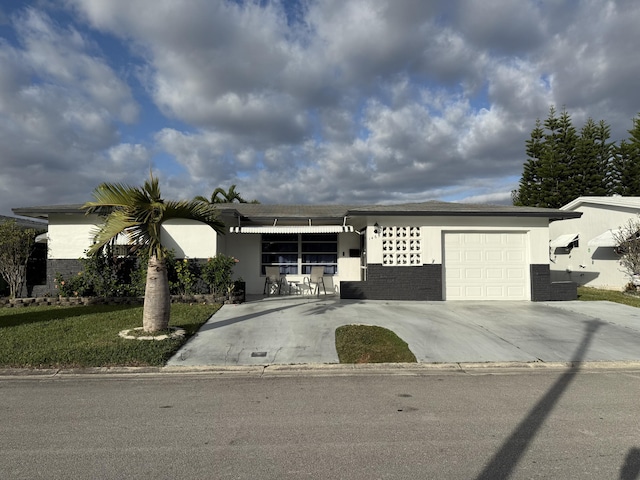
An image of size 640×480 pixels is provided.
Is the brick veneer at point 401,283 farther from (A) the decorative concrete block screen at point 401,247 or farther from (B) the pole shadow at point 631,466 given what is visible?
(B) the pole shadow at point 631,466

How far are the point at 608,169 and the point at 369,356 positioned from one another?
3077cm

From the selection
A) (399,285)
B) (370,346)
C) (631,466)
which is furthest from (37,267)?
(631,466)

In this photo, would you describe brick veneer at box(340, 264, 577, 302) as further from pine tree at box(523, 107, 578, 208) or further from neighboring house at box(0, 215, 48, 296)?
pine tree at box(523, 107, 578, 208)

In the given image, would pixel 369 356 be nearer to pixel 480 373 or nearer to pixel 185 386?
pixel 480 373

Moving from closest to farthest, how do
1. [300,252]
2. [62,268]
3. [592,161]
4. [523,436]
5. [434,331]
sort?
1. [523,436]
2. [434,331]
3. [62,268]
4. [300,252]
5. [592,161]

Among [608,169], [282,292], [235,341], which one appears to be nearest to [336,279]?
[282,292]

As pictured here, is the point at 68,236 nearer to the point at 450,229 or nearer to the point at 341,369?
the point at 341,369

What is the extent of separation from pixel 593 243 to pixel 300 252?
11.8m

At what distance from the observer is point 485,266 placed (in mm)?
12914

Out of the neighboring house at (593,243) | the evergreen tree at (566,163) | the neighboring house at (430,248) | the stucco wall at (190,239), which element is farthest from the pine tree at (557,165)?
the stucco wall at (190,239)

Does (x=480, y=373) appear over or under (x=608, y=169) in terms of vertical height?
under

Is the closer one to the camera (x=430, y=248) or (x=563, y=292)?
(x=430, y=248)

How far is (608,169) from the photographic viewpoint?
97.1ft

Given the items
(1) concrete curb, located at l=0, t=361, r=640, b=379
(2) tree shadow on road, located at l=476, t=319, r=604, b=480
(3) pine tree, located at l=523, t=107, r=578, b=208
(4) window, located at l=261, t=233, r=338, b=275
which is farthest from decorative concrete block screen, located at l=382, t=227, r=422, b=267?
(3) pine tree, located at l=523, t=107, r=578, b=208
